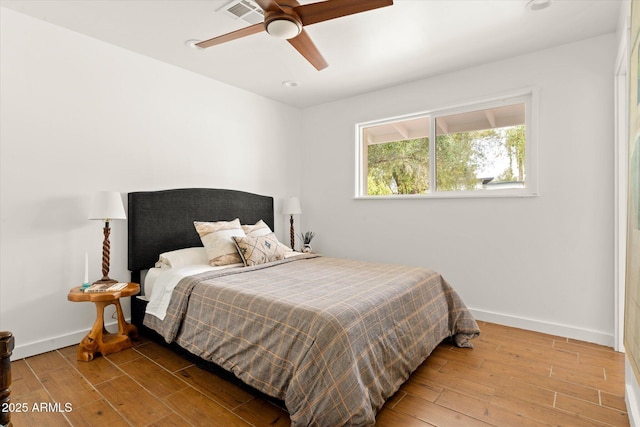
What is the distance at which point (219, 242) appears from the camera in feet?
10.1

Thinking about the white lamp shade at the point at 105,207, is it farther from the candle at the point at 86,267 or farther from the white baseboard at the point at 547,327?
the white baseboard at the point at 547,327

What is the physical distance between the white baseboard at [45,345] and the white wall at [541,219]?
9.66 ft

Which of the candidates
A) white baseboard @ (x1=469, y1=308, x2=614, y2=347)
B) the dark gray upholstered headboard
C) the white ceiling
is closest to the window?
the white ceiling

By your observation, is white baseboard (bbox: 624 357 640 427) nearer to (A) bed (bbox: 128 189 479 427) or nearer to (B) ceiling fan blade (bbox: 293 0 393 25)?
(A) bed (bbox: 128 189 479 427)

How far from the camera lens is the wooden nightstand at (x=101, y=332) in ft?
7.98

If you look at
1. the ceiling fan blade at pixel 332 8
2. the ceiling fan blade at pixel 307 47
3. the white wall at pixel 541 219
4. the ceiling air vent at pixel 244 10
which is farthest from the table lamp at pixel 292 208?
the ceiling fan blade at pixel 332 8

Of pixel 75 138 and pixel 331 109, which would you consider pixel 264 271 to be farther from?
pixel 331 109

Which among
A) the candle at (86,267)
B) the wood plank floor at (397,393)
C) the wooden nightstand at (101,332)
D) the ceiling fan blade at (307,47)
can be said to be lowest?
the wood plank floor at (397,393)

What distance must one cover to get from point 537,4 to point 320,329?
2.56 meters

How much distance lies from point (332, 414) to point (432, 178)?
2.78m

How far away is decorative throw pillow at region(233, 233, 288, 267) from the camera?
3041 mm

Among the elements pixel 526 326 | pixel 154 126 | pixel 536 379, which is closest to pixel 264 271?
pixel 154 126

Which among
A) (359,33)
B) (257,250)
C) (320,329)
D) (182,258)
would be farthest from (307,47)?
(182,258)

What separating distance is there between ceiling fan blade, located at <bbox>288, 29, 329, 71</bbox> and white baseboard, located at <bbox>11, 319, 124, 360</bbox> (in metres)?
2.77
